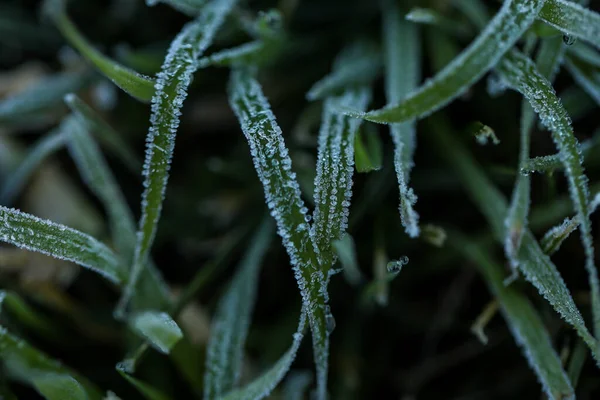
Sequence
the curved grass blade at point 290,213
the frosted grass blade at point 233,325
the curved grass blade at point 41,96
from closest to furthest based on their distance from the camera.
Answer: the curved grass blade at point 290,213, the frosted grass blade at point 233,325, the curved grass blade at point 41,96

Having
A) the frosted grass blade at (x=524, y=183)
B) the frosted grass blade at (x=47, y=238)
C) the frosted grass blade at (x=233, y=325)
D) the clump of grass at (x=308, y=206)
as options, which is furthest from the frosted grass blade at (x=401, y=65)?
the frosted grass blade at (x=47, y=238)

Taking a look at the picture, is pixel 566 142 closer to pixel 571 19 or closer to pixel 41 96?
pixel 571 19

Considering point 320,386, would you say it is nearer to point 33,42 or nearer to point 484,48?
point 484,48

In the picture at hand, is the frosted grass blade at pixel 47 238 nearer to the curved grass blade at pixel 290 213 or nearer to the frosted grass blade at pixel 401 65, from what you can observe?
the curved grass blade at pixel 290 213

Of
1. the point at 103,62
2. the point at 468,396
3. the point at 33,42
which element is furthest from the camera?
the point at 33,42

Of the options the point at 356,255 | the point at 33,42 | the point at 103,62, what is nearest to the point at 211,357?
the point at 356,255

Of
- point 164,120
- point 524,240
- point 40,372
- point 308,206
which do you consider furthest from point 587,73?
point 40,372
